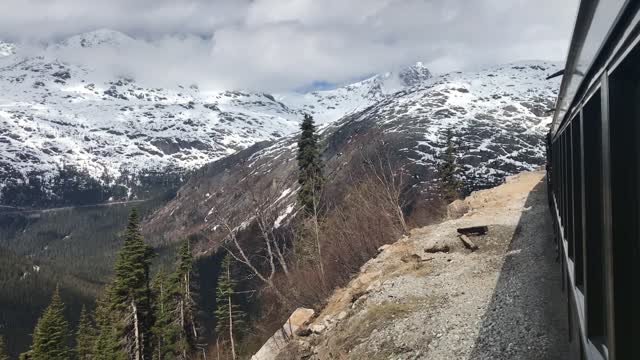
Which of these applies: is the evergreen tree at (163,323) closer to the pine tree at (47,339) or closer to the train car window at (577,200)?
the pine tree at (47,339)

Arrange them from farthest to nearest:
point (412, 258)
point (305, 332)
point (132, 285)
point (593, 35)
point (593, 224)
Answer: point (132, 285)
point (412, 258)
point (305, 332)
point (593, 224)
point (593, 35)

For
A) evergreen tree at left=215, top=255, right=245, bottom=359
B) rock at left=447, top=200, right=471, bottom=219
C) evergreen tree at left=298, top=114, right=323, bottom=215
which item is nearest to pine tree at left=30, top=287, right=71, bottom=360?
evergreen tree at left=215, top=255, right=245, bottom=359

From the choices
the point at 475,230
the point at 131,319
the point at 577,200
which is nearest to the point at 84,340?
the point at 131,319

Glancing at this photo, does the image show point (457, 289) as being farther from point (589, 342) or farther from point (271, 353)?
point (589, 342)

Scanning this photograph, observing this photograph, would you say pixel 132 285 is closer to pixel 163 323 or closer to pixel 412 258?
pixel 163 323

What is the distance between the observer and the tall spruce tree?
35531 millimetres

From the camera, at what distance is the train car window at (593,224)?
328 centimetres

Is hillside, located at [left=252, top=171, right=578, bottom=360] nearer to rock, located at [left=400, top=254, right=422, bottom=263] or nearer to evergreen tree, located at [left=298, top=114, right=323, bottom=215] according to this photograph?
rock, located at [left=400, top=254, right=422, bottom=263]

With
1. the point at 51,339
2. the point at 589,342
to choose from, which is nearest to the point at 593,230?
the point at 589,342

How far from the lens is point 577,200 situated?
4.34 meters

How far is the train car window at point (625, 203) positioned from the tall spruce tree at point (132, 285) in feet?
114

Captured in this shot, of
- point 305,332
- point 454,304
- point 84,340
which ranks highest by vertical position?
point 454,304

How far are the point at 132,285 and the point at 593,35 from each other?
1445 inches

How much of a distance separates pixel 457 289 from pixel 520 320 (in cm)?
319
